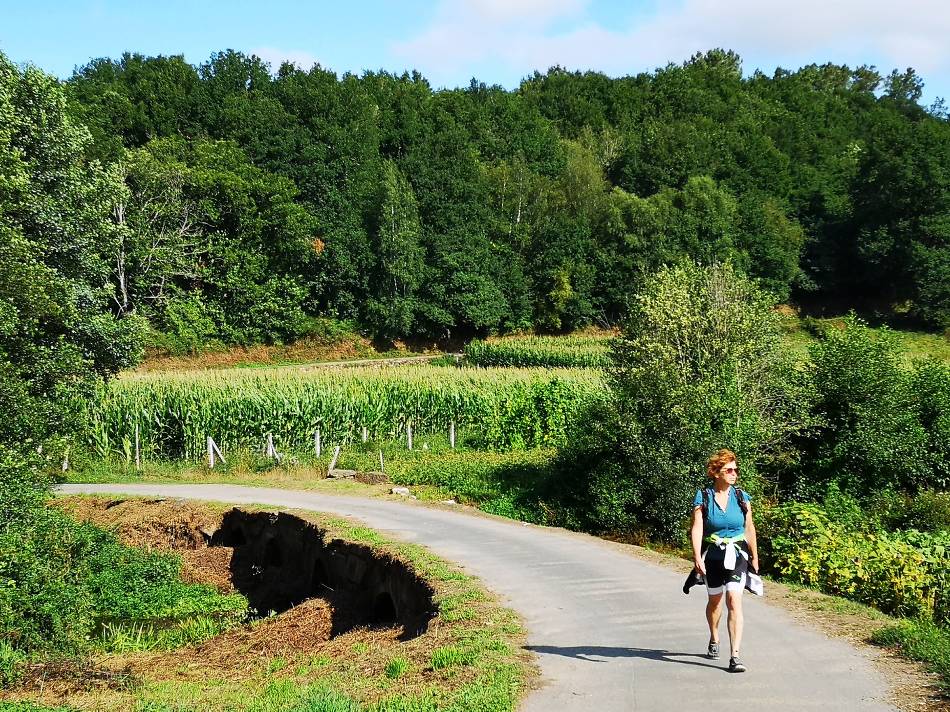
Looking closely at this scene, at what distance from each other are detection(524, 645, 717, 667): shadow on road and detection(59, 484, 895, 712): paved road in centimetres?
1

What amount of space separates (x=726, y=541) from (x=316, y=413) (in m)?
26.2

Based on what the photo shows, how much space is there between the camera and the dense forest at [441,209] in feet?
211

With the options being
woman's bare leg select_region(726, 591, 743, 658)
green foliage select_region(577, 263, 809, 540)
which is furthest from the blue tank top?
green foliage select_region(577, 263, 809, 540)

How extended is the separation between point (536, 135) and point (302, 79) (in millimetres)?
27459

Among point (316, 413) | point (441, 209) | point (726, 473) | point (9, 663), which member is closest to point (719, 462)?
point (726, 473)

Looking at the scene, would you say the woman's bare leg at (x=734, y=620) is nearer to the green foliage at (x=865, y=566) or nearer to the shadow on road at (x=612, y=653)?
the shadow on road at (x=612, y=653)

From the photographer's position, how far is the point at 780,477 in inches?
1039

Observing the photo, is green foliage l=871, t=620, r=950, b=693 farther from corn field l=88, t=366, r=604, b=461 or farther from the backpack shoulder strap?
corn field l=88, t=366, r=604, b=461

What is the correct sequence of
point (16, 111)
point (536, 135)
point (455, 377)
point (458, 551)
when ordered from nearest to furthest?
1. point (458, 551)
2. point (16, 111)
3. point (455, 377)
4. point (536, 135)

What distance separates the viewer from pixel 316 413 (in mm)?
34125

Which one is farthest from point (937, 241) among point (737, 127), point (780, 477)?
point (780, 477)

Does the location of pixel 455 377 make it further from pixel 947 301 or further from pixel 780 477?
pixel 947 301

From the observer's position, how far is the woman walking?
9.08 m

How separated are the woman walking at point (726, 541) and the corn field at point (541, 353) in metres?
44.2
